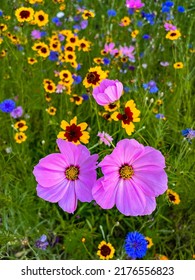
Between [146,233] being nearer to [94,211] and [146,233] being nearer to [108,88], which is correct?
[94,211]

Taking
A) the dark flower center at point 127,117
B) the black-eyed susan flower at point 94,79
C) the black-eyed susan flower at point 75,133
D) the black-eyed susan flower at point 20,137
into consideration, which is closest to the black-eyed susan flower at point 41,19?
the black-eyed susan flower at point 20,137

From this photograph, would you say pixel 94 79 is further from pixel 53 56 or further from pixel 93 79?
pixel 53 56

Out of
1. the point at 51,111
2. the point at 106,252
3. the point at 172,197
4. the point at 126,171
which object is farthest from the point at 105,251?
the point at 51,111

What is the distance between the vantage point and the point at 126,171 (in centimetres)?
77

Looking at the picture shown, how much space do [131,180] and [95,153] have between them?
0.62m

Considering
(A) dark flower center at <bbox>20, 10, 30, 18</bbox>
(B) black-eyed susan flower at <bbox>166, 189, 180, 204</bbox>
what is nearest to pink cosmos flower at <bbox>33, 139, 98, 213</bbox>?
(B) black-eyed susan flower at <bbox>166, 189, 180, 204</bbox>

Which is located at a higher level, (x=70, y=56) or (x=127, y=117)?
(x=70, y=56)

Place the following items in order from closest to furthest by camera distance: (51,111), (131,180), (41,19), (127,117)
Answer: (131,180) < (127,117) < (51,111) < (41,19)

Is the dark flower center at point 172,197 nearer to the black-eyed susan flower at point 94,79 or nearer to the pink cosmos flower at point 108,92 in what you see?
the black-eyed susan flower at point 94,79

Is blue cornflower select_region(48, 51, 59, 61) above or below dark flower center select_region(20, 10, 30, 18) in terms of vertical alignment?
below

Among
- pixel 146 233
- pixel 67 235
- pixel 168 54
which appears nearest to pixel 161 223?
pixel 146 233

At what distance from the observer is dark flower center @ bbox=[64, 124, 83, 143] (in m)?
1.00

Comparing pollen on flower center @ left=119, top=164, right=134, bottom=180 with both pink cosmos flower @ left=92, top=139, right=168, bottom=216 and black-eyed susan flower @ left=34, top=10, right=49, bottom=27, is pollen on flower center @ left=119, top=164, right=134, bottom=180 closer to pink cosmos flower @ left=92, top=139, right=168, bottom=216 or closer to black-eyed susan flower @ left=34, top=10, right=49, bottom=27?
pink cosmos flower @ left=92, top=139, right=168, bottom=216

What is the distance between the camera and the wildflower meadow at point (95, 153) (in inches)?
30.1
